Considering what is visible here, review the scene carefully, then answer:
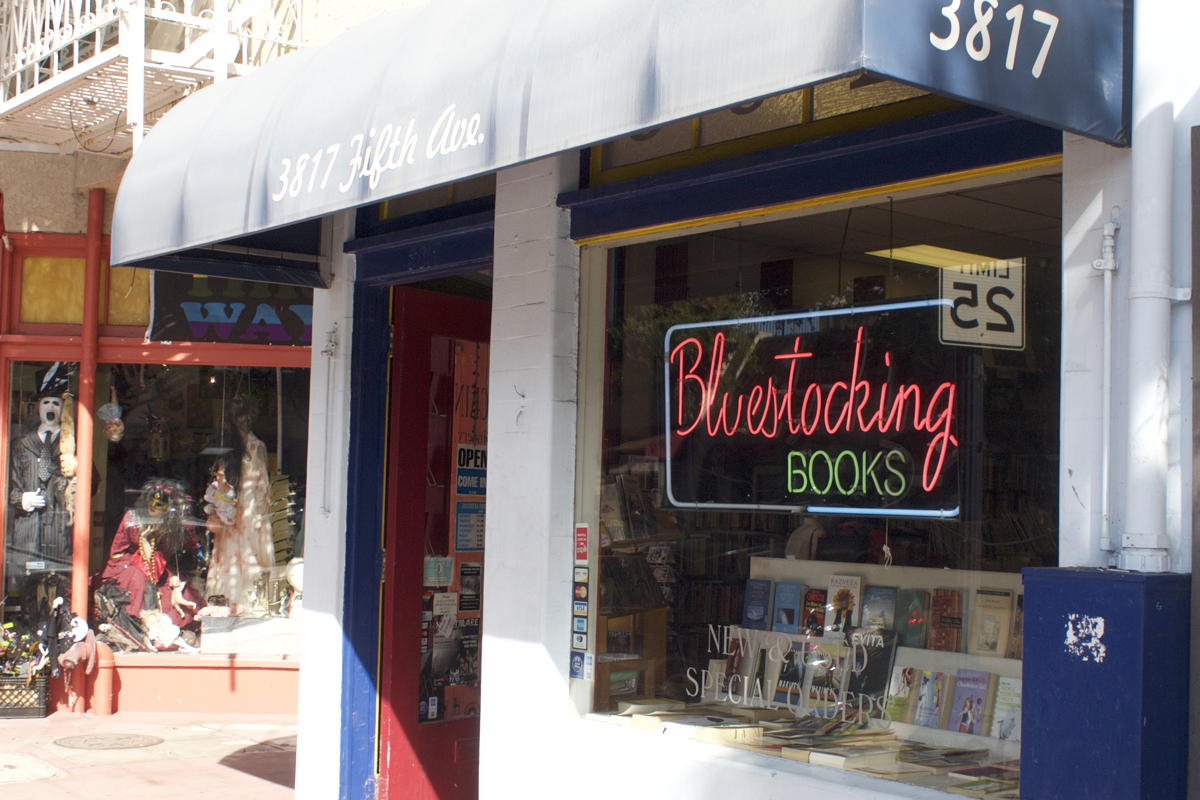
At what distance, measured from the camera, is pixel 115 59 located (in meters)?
8.27

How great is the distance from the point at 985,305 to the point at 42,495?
8.41 metres

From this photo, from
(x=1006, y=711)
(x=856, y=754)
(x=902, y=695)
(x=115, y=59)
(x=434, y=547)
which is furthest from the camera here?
(x=115, y=59)

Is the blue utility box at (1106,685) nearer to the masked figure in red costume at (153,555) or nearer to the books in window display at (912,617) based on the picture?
the books in window display at (912,617)

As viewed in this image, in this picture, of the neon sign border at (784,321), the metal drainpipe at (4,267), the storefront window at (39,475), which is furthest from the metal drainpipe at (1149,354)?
the metal drainpipe at (4,267)

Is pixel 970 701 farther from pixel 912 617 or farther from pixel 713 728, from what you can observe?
pixel 713 728

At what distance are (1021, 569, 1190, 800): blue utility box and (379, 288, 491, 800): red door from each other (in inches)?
159

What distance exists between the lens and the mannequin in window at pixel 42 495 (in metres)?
10.1

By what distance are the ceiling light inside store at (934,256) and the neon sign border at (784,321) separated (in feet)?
0.40

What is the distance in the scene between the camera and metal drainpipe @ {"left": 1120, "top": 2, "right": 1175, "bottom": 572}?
336 centimetres

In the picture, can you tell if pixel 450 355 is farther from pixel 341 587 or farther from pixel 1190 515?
pixel 1190 515

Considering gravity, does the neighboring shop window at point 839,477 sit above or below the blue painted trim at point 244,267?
below

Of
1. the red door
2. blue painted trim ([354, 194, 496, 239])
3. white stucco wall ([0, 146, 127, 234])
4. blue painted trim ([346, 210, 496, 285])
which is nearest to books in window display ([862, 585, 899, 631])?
blue painted trim ([346, 210, 496, 285])

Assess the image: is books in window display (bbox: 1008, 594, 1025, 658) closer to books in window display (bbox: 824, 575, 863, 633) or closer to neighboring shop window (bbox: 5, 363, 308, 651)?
books in window display (bbox: 824, 575, 863, 633)

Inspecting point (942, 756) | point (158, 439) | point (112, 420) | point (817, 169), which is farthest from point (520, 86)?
point (112, 420)
